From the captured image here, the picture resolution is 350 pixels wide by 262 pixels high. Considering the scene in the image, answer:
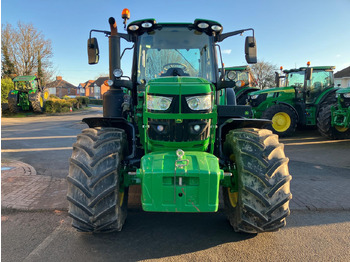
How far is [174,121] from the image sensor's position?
2.99 m

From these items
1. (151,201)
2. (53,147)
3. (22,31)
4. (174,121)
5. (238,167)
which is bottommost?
(53,147)

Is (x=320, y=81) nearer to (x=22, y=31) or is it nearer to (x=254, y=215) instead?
(x=254, y=215)

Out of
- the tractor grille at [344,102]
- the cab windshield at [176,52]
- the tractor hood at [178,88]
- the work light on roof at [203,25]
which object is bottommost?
the tractor grille at [344,102]

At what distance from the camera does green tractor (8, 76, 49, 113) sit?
21.9 m

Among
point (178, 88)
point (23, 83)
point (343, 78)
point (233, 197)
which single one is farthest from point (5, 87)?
point (343, 78)

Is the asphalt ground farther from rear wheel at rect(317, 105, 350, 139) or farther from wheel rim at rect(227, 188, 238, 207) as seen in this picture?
rear wheel at rect(317, 105, 350, 139)

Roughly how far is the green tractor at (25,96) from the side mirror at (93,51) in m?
20.5

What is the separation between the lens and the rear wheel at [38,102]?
22.3 m

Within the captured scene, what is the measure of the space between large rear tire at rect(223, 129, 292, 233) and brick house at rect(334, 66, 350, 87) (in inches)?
1619

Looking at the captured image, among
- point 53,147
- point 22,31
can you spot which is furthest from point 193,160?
point 22,31

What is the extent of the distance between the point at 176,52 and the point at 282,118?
325 inches

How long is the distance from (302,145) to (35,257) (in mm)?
8859

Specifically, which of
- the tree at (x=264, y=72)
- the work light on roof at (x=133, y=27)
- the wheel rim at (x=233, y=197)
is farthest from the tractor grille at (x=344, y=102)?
the tree at (x=264, y=72)

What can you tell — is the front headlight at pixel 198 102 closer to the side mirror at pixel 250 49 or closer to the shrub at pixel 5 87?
the side mirror at pixel 250 49
